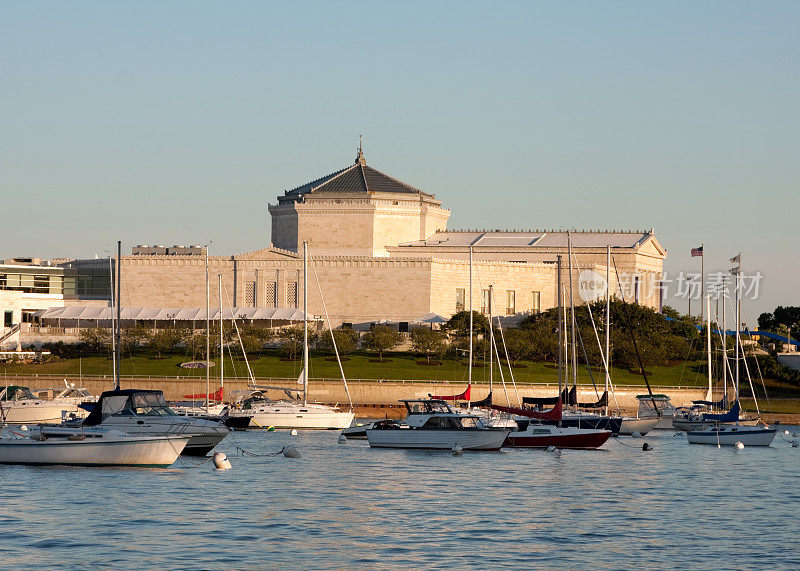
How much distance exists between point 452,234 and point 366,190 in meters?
10.6

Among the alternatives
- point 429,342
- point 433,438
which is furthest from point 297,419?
point 429,342

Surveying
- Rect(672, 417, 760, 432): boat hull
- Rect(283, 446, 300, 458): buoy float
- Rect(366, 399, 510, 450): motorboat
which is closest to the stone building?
Rect(672, 417, 760, 432): boat hull

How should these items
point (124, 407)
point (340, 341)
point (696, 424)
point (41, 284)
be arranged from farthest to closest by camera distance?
point (41, 284) < point (340, 341) < point (696, 424) < point (124, 407)

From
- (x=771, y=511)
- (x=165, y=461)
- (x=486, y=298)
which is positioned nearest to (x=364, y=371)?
(x=486, y=298)

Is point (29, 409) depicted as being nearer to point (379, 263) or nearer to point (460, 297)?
point (379, 263)

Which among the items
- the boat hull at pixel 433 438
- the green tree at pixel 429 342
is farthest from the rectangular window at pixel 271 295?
the boat hull at pixel 433 438

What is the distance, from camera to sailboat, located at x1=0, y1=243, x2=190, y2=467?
49219 millimetres

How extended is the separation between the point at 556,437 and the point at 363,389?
108 feet

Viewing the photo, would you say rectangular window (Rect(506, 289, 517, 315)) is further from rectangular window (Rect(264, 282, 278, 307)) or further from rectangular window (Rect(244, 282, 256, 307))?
rectangular window (Rect(244, 282, 256, 307))

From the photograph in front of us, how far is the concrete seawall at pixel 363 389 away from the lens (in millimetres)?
94062

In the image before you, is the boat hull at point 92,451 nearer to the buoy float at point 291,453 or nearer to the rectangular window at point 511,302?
the buoy float at point 291,453

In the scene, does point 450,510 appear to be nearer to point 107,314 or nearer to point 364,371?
point 364,371

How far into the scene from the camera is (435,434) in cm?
5981

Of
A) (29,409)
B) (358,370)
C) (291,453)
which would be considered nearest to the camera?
(291,453)
